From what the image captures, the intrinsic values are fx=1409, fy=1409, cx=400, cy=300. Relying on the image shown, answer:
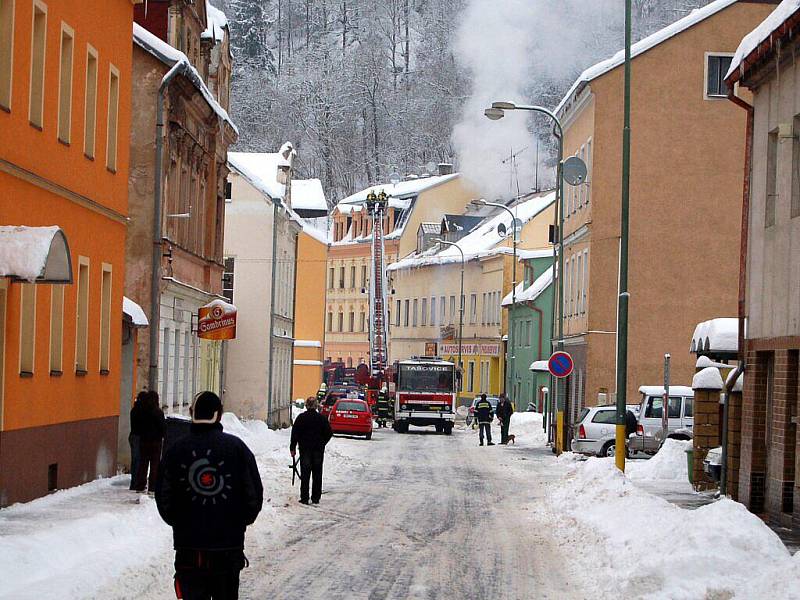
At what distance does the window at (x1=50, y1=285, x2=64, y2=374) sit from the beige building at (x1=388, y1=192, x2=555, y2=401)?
58072 mm

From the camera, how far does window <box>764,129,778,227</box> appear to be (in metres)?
20.3

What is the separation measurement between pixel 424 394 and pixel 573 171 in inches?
817

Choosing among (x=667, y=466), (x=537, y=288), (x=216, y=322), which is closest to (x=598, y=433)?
(x=667, y=466)

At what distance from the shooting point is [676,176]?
45250mm

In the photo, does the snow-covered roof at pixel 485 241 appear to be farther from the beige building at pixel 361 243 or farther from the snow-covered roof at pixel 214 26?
the snow-covered roof at pixel 214 26

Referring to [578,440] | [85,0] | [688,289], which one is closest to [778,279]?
[85,0]

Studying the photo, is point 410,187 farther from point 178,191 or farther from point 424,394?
point 178,191

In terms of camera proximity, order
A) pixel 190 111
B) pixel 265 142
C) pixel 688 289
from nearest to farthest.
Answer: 1. pixel 190 111
2. pixel 688 289
3. pixel 265 142

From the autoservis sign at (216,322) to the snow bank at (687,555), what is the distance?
17.3 m

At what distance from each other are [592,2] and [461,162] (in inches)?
622

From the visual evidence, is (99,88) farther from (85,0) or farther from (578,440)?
(578,440)

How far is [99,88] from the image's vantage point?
22.9 m

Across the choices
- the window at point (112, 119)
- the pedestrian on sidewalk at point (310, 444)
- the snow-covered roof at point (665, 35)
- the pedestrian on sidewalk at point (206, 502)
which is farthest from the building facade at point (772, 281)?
the snow-covered roof at point (665, 35)

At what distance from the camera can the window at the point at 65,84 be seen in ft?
67.2
